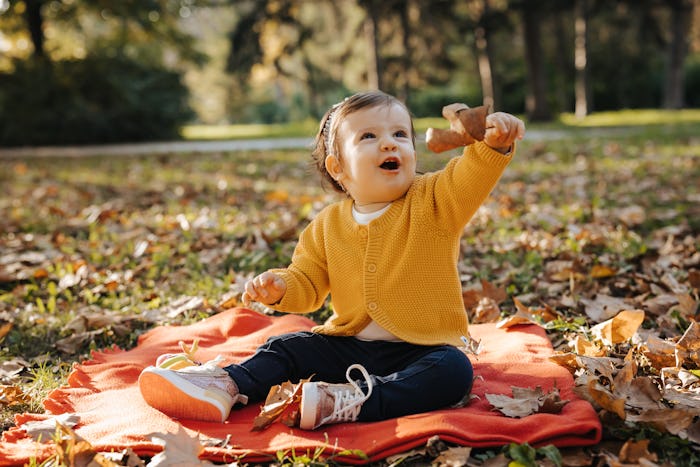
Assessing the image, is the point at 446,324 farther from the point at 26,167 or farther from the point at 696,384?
the point at 26,167

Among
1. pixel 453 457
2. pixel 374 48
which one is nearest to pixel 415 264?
pixel 453 457

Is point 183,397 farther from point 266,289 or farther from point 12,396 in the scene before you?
point 12,396

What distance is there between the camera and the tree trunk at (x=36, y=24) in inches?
643

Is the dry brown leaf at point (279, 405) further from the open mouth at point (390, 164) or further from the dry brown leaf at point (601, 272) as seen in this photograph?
the dry brown leaf at point (601, 272)

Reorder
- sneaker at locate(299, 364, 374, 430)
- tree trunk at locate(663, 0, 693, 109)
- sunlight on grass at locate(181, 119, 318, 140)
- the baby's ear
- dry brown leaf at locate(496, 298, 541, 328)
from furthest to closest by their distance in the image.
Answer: tree trunk at locate(663, 0, 693, 109), sunlight on grass at locate(181, 119, 318, 140), dry brown leaf at locate(496, 298, 541, 328), the baby's ear, sneaker at locate(299, 364, 374, 430)

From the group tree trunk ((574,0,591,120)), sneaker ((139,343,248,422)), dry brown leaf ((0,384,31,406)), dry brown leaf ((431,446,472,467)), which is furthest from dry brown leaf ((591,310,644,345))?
tree trunk ((574,0,591,120))

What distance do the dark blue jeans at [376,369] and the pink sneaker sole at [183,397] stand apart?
0.14 metres

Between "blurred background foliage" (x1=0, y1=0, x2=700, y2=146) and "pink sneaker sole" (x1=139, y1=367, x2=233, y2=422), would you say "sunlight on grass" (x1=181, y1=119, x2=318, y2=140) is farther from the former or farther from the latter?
"pink sneaker sole" (x1=139, y1=367, x2=233, y2=422)

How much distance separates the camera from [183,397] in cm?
223

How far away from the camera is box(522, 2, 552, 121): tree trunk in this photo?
1802 cm

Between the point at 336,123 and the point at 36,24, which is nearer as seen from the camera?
the point at 336,123

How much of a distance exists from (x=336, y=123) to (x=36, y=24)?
1656 cm

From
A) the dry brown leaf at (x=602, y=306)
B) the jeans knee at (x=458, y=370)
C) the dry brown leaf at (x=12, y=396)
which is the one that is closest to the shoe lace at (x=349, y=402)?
the jeans knee at (x=458, y=370)

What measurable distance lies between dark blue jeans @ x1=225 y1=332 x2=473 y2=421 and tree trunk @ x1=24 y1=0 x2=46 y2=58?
1642 cm
